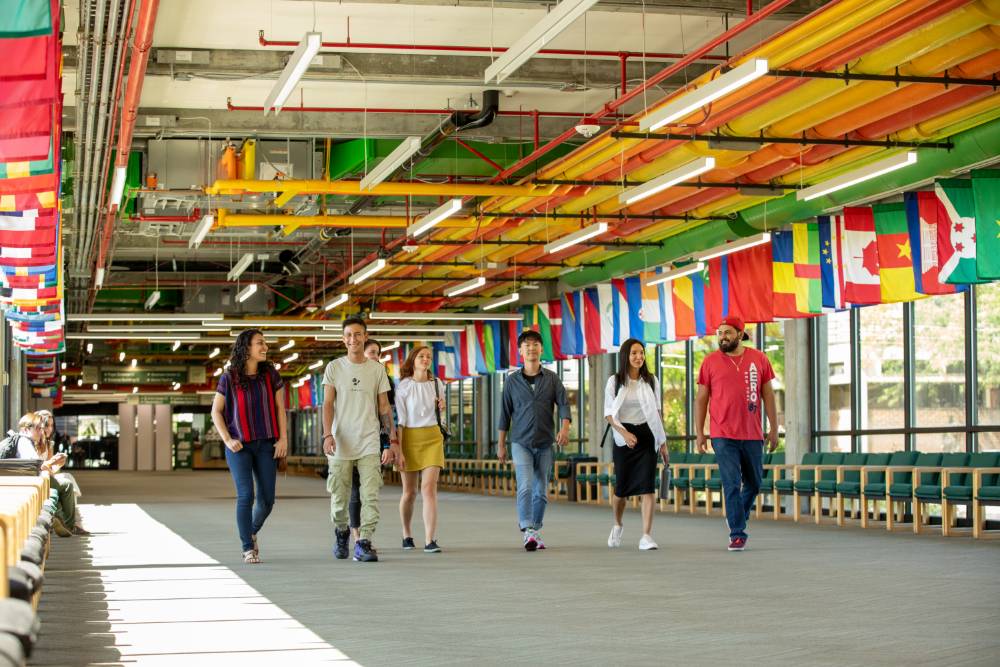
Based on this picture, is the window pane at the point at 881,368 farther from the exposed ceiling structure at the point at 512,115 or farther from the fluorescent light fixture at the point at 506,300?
the fluorescent light fixture at the point at 506,300

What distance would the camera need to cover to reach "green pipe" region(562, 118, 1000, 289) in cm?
1170

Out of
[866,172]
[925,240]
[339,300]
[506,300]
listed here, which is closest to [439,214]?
[866,172]

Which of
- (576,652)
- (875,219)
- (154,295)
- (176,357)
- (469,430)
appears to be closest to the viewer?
(576,652)

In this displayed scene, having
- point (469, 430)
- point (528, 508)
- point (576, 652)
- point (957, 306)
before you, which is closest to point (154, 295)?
point (469, 430)

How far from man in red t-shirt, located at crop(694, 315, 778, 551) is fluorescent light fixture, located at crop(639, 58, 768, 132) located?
4.68 ft

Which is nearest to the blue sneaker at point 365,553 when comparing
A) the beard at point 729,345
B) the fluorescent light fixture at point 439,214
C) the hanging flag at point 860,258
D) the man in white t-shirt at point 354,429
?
the man in white t-shirt at point 354,429

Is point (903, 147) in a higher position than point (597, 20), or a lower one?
lower

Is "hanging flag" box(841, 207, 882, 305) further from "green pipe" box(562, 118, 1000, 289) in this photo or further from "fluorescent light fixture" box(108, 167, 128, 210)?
"fluorescent light fixture" box(108, 167, 128, 210)

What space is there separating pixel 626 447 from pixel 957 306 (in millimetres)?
6070

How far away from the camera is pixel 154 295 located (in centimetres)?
2459

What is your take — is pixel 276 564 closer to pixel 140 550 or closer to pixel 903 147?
pixel 140 550

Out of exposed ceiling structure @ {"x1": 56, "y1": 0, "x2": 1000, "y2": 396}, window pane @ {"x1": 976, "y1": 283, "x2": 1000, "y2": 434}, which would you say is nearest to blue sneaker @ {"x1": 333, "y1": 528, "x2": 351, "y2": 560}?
exposed ceiling structure @ {"x1": 56, "y1": 0, "x2": 1000, "y2": 396}

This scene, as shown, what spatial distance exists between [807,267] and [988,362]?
2086 millimetres

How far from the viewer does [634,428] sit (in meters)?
9.60
